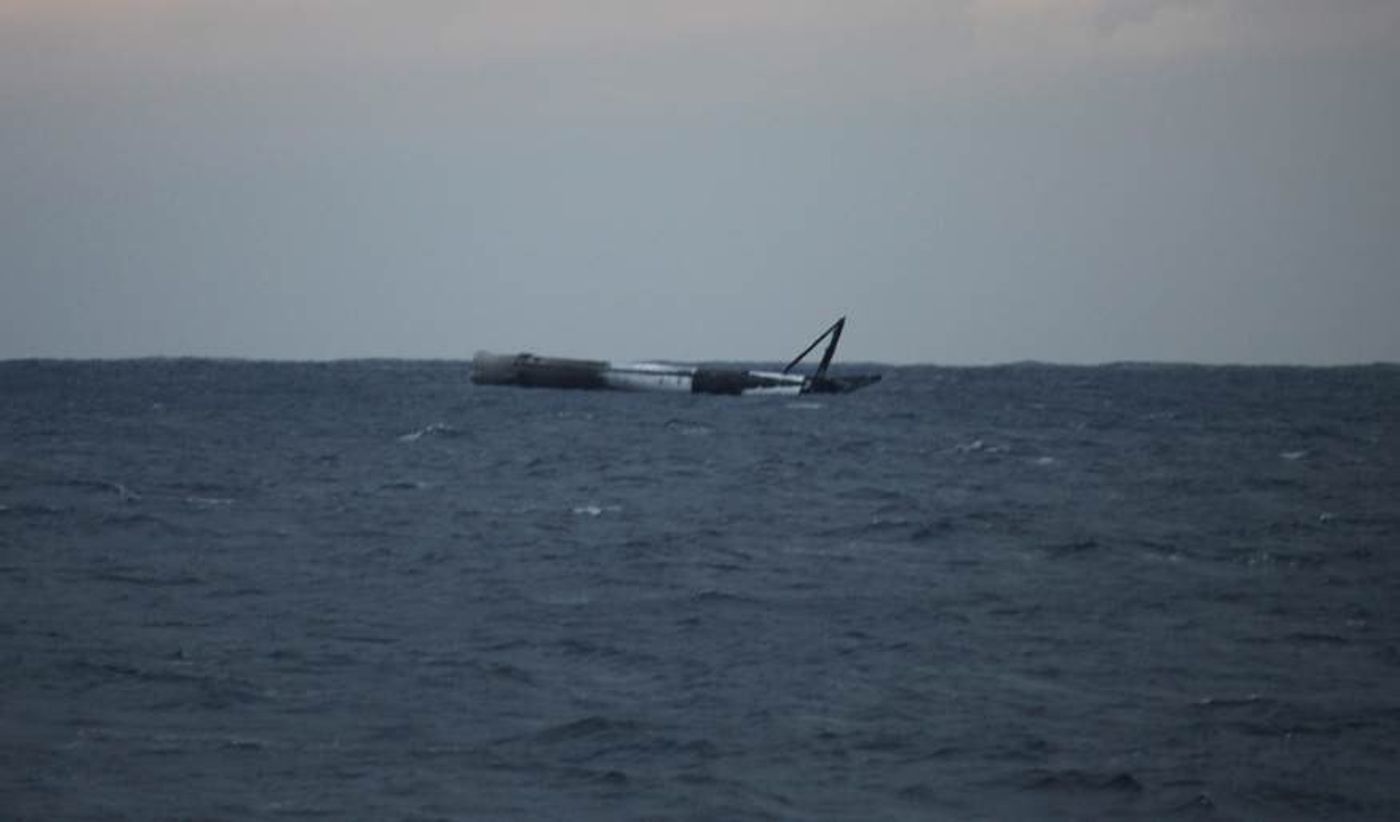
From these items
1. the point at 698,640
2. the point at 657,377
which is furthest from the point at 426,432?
the point at 698,640

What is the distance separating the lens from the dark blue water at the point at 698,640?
22078mm

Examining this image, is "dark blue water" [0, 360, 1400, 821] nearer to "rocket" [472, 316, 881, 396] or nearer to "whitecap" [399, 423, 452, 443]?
"whitecap" [399, 423, 452, 443]

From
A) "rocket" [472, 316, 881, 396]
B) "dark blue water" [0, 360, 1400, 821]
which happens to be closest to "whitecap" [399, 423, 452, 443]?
"dark blue water" [0, 360, 1400, 821]

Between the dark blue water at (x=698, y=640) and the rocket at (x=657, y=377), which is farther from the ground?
the rocket at (x=657, y=377)

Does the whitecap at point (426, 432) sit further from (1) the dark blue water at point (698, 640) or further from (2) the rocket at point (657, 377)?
(2) the rocket at point (657, 377)

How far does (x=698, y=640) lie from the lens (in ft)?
99.1

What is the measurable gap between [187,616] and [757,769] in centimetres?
1285

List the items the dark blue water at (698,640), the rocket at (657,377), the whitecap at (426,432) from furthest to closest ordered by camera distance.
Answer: the rocket at (657,377), the whitecap at (426,432), the dark blue water at (698,640)

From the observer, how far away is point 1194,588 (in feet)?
118

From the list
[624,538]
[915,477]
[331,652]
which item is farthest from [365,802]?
[915,477]

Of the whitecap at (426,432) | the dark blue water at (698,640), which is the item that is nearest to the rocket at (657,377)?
the whitecap at (426,432)

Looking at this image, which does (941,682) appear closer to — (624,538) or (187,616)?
(187,616)

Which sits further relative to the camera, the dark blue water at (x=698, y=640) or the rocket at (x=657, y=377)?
the rocket at (x=657, y=377)

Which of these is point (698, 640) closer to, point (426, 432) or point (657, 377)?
point (426, 432)
